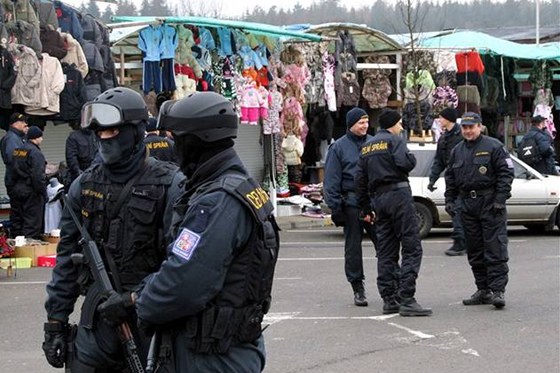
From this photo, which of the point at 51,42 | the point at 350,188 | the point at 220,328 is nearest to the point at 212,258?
the point at 220,328

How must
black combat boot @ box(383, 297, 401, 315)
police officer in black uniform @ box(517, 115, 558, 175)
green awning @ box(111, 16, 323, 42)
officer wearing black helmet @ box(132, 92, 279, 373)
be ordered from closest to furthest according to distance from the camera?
officer wearing black helmet @ box(132, 92, 279, 373) → black combat boot @ box(383, 297, 401, 315) → green awning @ box(111, 16, 323, 42) → police officer in black uniform @ box(517, 115, 558, 175)

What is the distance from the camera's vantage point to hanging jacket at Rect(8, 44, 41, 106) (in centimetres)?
1511

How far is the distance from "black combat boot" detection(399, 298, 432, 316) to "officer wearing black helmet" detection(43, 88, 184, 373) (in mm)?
5264

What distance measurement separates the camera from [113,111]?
5.35 metres

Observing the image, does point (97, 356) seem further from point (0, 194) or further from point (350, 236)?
point (0, 194)

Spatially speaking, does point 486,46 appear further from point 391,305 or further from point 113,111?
point 113,111

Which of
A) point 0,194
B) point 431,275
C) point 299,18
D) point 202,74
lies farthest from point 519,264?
point 299,18

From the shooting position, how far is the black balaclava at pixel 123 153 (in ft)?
17.6

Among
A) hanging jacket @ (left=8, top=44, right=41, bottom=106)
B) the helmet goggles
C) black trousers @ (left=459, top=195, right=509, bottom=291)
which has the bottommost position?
black trousers @ (left=459, top=195, right=509, bottom=291)

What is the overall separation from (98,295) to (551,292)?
744cm

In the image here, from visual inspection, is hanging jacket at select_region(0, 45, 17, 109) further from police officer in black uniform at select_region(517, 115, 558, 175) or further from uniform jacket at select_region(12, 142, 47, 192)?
police officer in black uniform at select_region(517, 115, 558, 175)

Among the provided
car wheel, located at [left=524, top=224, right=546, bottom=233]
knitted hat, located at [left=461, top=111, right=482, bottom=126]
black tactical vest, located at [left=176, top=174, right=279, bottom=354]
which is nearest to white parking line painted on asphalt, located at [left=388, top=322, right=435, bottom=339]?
knitted hat, located at [left=461, top=111, right=482, bottom=126]

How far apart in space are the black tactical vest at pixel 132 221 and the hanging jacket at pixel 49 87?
33.6 feet

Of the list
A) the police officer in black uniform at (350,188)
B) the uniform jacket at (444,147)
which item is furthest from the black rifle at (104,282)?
the uniform jacket at (444,147)
